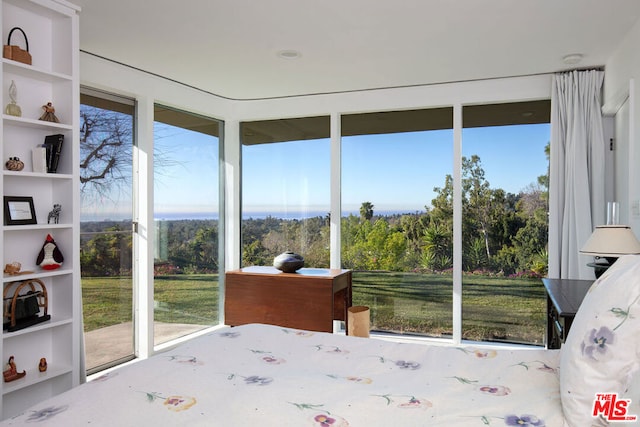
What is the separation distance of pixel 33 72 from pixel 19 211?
79 centimetres

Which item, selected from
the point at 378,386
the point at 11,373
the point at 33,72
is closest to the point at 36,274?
the point at 11,373

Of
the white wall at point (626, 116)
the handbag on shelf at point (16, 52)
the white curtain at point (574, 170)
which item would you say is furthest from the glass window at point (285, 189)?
the handbag on shelf at point (16, 52)

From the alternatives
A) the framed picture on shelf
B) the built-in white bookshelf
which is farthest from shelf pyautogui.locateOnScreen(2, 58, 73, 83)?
the framed picture on shelf

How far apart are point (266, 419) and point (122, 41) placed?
2.96 meters

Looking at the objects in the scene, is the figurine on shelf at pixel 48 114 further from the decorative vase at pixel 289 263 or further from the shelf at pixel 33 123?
the decorative vase at pixel 289 263

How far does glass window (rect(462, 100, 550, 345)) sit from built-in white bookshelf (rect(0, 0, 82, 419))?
329 centimetres

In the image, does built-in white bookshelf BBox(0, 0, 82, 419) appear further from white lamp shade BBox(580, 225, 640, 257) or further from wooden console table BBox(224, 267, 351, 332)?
white lamp shade BBox(580, 225, 640, 257)

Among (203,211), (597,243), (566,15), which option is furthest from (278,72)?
(597,243)

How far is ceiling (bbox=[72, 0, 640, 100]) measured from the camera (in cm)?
279

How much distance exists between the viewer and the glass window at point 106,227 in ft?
12.5

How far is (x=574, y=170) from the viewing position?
394 cm

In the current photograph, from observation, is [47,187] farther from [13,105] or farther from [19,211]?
[13,105]

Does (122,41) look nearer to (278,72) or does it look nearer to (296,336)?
(278,72)

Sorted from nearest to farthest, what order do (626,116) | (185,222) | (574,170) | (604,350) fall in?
1. (604,350)
2. (626,116)
3. (574,170)
4. (185,222)
